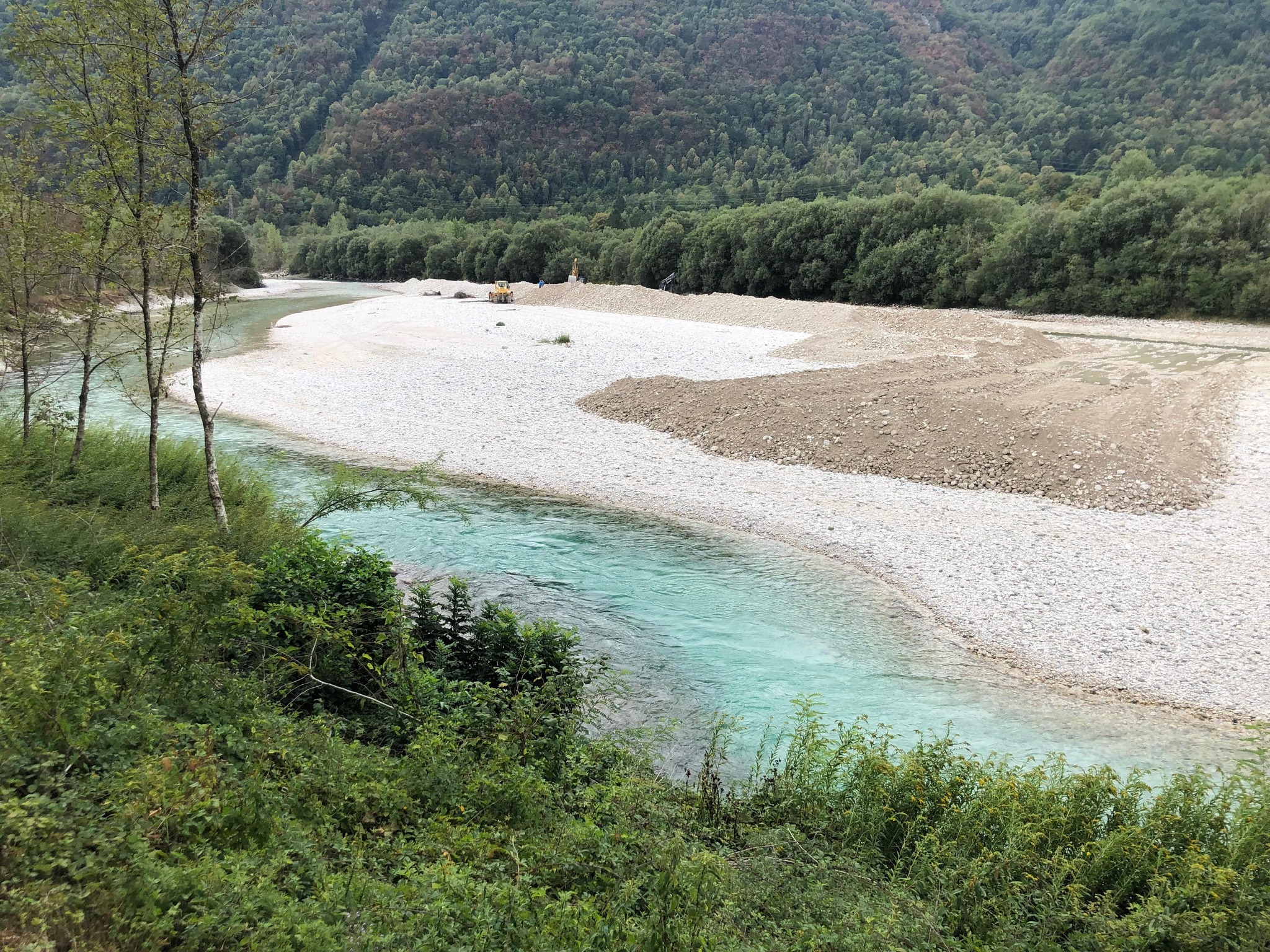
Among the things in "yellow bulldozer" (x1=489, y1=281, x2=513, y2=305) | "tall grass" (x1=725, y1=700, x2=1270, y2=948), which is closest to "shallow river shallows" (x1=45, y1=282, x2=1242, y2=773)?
"tall grass" (x1=725, y1=700, x2=1270, y2=948)

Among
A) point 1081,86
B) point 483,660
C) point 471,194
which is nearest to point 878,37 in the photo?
point 1081,86

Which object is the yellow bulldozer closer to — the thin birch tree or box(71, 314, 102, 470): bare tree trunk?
box(71, 314, 102, 470): bare tree trunk

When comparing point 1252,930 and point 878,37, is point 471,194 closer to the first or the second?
point 878,37

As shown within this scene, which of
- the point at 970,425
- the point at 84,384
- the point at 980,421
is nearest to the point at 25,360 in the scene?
the point at 84,384

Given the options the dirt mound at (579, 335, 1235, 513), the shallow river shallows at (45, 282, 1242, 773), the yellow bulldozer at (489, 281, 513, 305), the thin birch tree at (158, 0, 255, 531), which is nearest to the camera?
the shallow river shallows at (45, 282, 1242, 773)

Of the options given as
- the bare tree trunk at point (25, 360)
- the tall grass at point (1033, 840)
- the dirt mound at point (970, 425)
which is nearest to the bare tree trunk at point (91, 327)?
the bare tree trunk at point (25, 360)

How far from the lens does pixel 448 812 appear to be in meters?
5.41

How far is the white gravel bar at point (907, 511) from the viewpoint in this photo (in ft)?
34.5

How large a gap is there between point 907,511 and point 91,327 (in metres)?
15.2

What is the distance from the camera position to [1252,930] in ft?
14.7

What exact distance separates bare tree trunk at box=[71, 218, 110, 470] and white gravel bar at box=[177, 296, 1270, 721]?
752 centimetres

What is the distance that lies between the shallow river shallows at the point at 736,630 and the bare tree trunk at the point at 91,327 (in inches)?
66.1

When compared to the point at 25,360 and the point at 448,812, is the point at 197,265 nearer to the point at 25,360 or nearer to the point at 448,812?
the point at 25,360

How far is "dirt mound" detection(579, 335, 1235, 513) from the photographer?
16.8m
